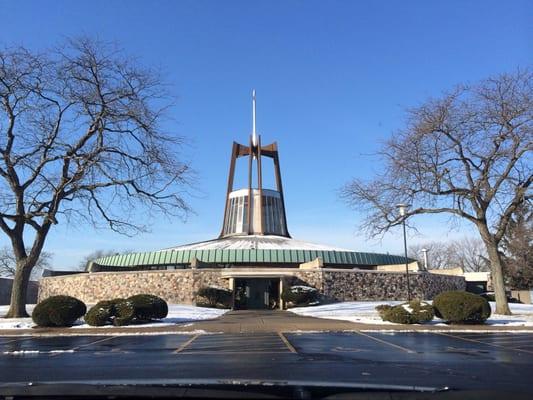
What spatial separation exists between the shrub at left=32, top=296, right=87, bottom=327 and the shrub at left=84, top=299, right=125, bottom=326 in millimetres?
682

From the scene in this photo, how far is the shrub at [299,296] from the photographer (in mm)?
38062

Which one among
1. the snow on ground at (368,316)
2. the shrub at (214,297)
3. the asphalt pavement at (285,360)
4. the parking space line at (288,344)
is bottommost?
the asphalt pavement at (285,360)

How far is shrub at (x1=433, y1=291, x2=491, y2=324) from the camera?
22828 mm

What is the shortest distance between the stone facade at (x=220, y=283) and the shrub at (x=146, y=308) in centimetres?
1477

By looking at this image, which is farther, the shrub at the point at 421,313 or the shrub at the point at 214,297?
the shrub at the point at 214,297

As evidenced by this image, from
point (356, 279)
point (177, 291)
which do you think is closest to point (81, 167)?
point (177, 291)

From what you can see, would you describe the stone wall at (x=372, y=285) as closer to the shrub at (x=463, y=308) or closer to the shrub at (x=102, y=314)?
the shrub at (x=463, y=308)

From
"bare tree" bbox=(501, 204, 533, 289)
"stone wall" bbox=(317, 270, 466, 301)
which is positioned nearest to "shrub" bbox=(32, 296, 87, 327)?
"stone wall" bbox=(317, 270, 466, 301)

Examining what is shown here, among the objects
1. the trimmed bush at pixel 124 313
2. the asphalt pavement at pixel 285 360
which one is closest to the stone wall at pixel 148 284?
the trimmed bush at pixel 124 313

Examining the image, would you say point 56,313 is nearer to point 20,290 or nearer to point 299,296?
point 20,290

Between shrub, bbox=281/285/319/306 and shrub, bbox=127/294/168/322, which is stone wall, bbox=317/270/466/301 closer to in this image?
shrub, bbox=281/285/319/306

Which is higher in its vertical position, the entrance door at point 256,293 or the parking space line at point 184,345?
the entrance door at point 256,293

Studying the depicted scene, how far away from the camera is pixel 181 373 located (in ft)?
29.0

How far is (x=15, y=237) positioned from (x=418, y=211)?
71.3 feet
